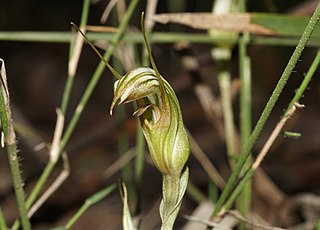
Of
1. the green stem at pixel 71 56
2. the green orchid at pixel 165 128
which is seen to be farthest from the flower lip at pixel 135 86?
the green stem at pixel 71 56

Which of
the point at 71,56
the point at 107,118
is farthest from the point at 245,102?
the point at 107,118

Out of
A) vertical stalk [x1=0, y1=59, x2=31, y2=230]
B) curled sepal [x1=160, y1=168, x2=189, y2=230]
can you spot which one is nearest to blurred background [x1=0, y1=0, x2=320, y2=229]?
vertical stalk [x1=0, y1=59, x2=31, y2=230]

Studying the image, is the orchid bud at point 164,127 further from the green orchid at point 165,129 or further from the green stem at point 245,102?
the green stem at point 245,102

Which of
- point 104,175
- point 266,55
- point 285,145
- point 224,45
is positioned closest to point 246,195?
point 224,45

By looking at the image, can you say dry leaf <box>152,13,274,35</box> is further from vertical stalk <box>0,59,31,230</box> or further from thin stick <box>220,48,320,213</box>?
vertical stalk <box>0,59,31,230</box>

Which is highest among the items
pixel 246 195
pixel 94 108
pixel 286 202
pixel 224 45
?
pixel 224 45

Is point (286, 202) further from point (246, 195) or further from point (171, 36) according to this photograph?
point (171, 36)

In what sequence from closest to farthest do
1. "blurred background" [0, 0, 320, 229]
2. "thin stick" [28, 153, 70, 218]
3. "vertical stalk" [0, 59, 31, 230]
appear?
1. "vertical stalk" [0, 59, 31, 230]
2. "thin stick" [28, 153, 70, 218]
3. "blurred background" [0, 0, 320, 229]

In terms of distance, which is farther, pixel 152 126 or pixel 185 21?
pixel 185 21
